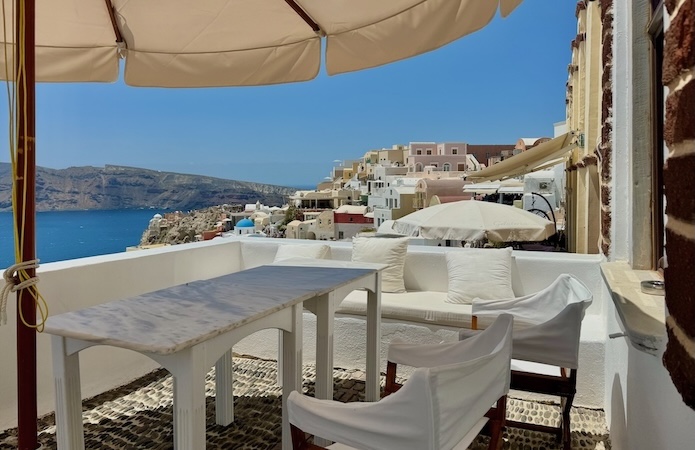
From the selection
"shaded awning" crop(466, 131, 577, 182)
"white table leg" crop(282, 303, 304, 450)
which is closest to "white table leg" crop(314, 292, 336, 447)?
"white table leg" crop(282, 303, 304, 450)

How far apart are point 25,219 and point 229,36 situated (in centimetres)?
176

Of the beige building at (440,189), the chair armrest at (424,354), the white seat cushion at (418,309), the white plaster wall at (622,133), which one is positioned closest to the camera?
the chair armrest at (424,354)

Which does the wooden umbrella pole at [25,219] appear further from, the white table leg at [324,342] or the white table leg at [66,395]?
the white table leg at [324,342]

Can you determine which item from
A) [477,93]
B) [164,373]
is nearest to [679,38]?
[164,373]

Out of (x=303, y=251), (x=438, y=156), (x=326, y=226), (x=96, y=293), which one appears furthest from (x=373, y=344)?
(x=438, y=156)

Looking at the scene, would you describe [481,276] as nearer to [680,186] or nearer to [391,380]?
[391,380]

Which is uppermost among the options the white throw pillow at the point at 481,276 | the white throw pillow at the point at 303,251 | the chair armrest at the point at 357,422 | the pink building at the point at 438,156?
the pink building at the point at 438,156

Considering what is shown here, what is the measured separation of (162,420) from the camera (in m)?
3.08

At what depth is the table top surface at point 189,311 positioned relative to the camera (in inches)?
62.2

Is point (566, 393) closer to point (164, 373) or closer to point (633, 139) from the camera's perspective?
point (633, 139)

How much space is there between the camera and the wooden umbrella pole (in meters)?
1.61

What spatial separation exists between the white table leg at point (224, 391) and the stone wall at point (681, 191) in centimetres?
255

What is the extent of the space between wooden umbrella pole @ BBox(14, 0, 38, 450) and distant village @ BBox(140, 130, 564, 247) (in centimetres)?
566

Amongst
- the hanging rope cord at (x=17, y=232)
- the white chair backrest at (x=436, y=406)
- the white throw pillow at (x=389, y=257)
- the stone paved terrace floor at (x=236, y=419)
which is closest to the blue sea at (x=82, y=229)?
the hanging rope cord at (x=17, y=232)
